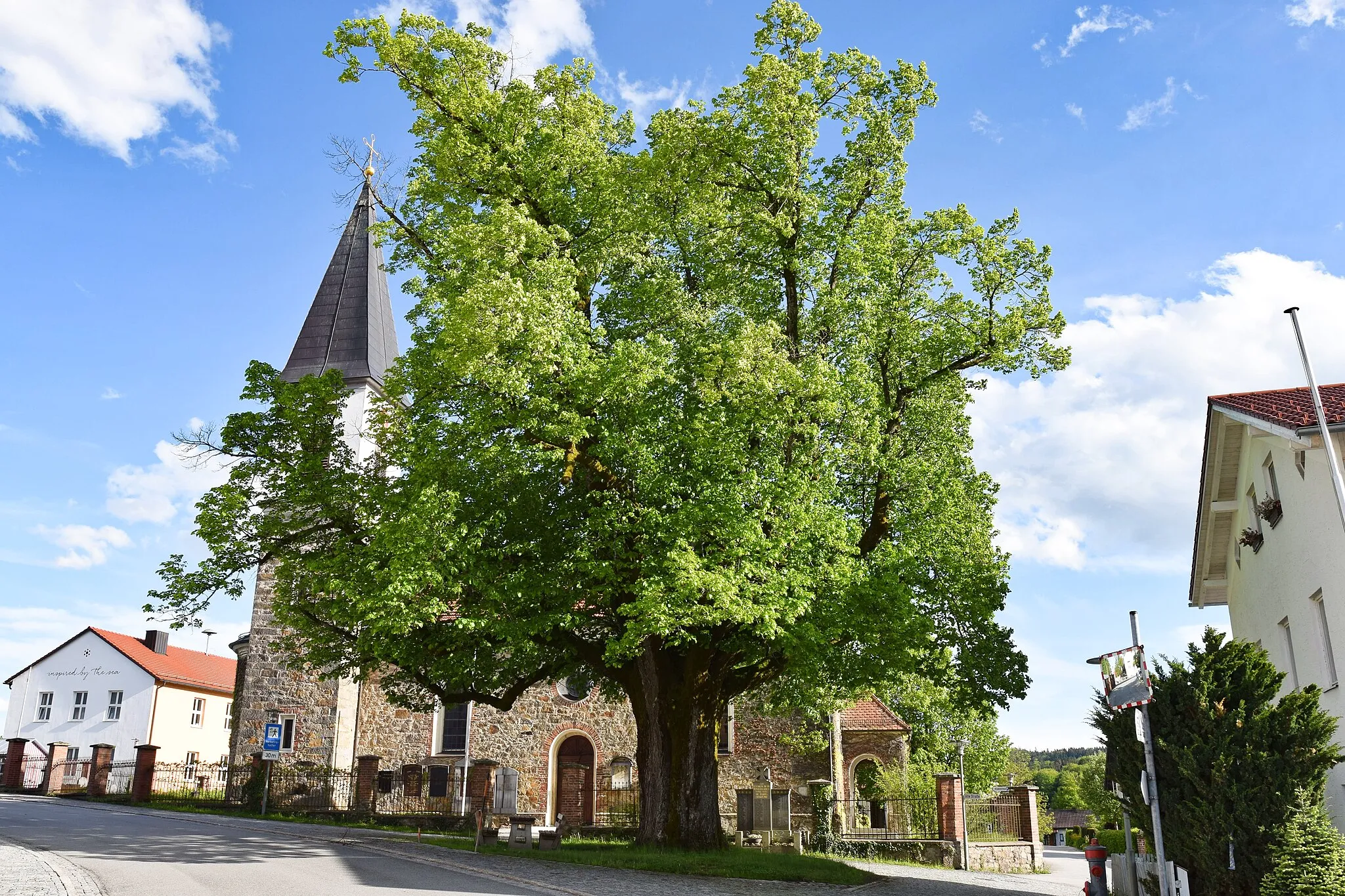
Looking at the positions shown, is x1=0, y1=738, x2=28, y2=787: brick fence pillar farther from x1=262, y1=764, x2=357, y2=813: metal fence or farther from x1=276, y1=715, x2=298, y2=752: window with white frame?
x1=262, y1=764, x2=357, y2=813: metal fence

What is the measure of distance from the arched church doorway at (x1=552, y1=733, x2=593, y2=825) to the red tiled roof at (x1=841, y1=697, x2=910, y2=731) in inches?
336

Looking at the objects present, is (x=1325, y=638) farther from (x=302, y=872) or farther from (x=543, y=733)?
(x=543, y=733)

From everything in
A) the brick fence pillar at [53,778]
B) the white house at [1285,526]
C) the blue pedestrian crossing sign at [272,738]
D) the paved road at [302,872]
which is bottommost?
the paved road at [302,872]

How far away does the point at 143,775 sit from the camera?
100ft

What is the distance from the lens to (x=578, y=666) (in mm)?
21266

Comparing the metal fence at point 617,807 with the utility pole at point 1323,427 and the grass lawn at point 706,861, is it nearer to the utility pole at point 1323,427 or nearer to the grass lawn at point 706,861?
the grass lawn at point 706,861

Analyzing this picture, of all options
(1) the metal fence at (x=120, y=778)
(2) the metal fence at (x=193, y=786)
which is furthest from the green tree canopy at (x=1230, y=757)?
(1) the metal fence at (x=120, y=778)

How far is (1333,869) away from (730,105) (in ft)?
47.3

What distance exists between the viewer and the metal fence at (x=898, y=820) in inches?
1032

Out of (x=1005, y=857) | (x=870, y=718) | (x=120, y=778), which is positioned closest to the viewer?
(x=1005, y=857)

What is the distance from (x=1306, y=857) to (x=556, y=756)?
77.5 feet

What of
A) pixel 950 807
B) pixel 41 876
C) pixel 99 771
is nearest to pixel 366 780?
pixel 99 771

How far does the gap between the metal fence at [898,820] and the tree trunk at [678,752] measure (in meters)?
9.39

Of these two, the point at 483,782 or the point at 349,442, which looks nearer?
the point at 483,782
